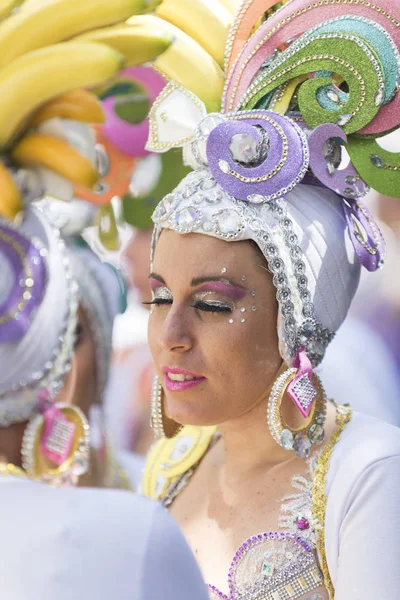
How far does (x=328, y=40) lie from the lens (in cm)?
181

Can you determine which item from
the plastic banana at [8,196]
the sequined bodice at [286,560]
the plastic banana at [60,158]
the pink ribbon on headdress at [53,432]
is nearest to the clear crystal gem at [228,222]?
the sequined bodice at [286,560]

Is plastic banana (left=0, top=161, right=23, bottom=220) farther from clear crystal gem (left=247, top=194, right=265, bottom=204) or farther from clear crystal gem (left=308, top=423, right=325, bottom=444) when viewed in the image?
clear crystal gem (left=308, top=423, right=325, bottom=444)

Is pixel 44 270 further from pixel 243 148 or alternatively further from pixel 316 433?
pixel 316 433

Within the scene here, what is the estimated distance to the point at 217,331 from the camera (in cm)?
176

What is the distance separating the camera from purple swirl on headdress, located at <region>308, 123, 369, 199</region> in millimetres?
1820

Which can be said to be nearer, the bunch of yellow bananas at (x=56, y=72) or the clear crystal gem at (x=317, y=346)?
the clear crystal gem at (x=317, y=346)

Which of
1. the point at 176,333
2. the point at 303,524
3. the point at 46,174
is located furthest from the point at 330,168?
the point at 46,174

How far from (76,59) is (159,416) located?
89cm

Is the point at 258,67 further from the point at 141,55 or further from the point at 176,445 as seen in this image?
the point at 176,445

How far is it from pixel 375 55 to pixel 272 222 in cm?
37

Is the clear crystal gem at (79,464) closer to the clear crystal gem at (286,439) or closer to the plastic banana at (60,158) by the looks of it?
the plastic banana at (60,158)

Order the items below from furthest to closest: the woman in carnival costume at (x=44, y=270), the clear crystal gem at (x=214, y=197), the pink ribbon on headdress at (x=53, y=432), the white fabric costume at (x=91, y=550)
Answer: the pink ribbon on headdress at (x=53, y=432) < the woman in carnival costume at (x=44, y=270) < the clear crystal gem at (x=214, y=197) < the white fabric costume at (x=91, y=550)

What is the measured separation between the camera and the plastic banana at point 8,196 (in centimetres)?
245

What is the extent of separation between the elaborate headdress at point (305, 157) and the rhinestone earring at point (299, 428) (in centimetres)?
6
